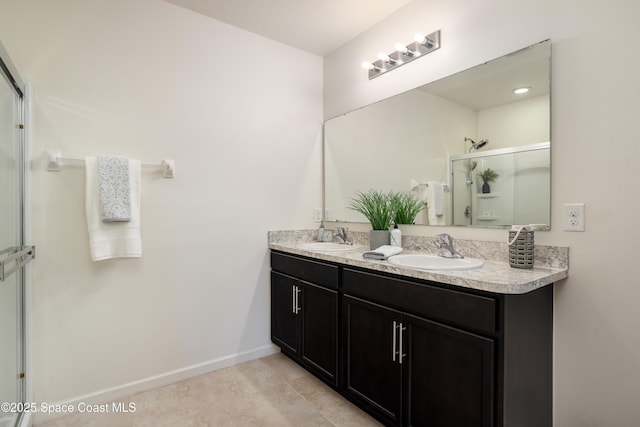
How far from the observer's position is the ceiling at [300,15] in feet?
6.93

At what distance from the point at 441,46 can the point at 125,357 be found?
105 inches

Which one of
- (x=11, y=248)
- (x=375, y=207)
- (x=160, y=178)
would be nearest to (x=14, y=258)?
(x=11, y=248)

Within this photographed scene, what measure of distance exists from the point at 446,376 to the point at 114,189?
6.24ft

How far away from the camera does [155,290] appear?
2.07 meters

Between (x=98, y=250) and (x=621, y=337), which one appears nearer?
(x=621, y=337)

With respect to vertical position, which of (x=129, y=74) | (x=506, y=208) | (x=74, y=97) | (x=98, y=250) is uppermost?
(x=129, y=74)

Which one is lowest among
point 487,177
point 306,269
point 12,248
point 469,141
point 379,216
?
point 306,269

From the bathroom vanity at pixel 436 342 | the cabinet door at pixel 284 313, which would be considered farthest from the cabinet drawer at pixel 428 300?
the cabinet door at pixel 284 313

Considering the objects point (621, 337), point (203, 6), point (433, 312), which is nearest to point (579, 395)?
point (621, 337)

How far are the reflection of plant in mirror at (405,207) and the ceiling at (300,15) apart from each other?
125 cm

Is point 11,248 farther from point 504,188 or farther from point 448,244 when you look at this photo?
point 504,188

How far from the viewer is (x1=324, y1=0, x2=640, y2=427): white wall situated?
4.20 feet

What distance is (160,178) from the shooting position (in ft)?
6.79

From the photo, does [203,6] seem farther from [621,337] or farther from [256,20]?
[621,337]
